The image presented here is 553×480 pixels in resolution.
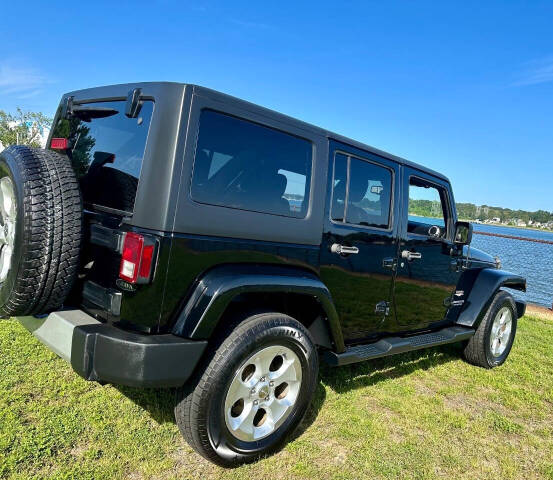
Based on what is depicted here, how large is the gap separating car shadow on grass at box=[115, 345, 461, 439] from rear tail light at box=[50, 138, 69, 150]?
168 centimetres

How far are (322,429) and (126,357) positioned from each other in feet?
5.04

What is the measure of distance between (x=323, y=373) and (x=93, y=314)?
2.18 metres

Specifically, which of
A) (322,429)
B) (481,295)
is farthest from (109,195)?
(481,295)

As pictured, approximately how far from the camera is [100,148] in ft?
8.41

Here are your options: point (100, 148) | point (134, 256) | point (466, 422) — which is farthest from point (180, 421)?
point (466, 422)

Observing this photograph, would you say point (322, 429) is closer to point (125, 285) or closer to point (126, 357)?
point (126, 357)

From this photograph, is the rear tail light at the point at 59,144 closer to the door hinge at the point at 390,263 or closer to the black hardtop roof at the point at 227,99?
the black hardtop roof at the point at 227,99

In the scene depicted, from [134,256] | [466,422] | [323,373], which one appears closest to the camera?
[134,256]

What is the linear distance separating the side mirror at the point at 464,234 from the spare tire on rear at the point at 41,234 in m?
3.35

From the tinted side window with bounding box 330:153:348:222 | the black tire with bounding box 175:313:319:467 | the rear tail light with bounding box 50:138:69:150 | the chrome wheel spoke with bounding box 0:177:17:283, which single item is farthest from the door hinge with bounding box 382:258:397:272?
the chrome wheel spoke with bounding box 0:177:17:283

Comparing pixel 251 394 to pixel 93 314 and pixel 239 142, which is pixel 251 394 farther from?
pixel 239 142

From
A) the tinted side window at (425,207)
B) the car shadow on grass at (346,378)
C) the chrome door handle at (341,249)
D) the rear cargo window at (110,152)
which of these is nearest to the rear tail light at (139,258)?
the rear cargo window at (110,152)

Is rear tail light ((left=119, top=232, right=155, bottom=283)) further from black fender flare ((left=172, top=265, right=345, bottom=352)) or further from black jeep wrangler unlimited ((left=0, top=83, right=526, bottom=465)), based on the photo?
black fender flare ((left=172, top=265, right=345, bottom=352))

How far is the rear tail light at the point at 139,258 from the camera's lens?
2004 millimetres
